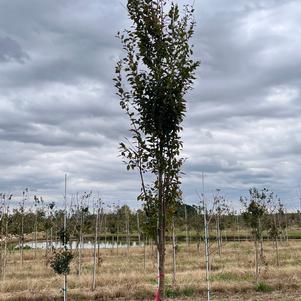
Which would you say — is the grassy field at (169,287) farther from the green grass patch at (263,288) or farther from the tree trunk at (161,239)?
the tree trunk at (161,239)

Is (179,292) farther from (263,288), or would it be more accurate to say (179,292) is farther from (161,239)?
(161,239)

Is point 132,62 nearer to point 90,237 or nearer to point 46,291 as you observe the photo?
point 46,291

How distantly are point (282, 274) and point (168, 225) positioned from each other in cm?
1658

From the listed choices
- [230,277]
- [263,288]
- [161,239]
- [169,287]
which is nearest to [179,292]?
[169,287]

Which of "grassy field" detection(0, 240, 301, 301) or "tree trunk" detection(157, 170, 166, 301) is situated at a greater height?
"tree trunk" detection(157, 170, 166, 301)

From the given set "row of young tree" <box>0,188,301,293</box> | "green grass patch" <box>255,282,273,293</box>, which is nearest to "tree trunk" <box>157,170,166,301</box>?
"row of young tree" <box>0,188,301,293</box>

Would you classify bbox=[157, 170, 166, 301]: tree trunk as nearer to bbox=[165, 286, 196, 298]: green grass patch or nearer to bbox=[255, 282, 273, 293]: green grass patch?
bbox=[165, 286, 196, 298]: green grass patch

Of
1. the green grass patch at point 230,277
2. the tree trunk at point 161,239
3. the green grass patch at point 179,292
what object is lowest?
the green grass patch at point 179,292

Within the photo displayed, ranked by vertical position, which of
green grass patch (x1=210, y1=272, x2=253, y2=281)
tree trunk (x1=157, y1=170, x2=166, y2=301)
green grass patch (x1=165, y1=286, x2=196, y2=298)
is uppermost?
tree trunk (x1=157, y1=170, x2=166, y2=301)

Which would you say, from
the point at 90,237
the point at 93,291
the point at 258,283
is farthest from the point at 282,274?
the point at 90,237

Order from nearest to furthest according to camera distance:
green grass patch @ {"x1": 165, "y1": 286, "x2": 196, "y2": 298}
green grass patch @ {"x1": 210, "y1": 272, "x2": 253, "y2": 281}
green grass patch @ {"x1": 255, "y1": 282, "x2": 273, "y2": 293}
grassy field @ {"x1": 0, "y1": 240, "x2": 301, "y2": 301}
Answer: grassy field @ {"x1": 0, "y1": 240, "x2": 301, "y2": 301}
green grass patch @ {"x1": 165, "y1": 286, "x2": 196, "y2": 298}
green grass patch @ {"x1": 255, "y1": 282, "x2": 273, "y2": 293}
green grass patch @ {"x1": 210, "y1": 272, "x2": 253, "y2": 281}

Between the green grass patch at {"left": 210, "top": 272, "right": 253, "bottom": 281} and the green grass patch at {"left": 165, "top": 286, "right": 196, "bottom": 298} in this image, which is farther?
the green grass patch at {"left": 210, "top": 272, "right": 253, "bottom": 281}

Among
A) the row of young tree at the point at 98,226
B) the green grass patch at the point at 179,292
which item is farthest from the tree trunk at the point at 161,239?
the green grass patch at the point at 179,292

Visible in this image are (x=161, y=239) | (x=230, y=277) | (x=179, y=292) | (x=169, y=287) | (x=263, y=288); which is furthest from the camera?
(x=230, y=277)
